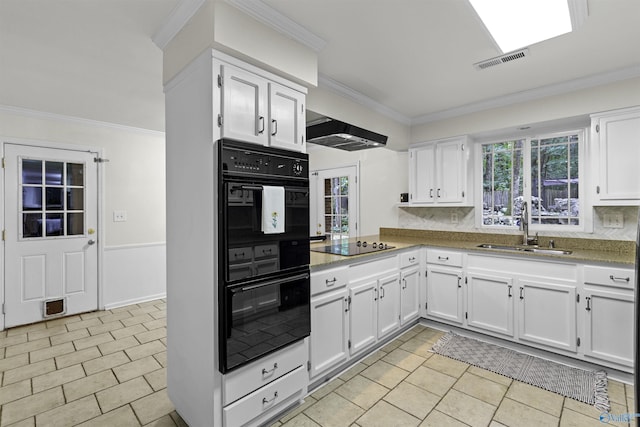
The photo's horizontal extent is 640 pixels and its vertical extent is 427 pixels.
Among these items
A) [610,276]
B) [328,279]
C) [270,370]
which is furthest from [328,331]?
[610,276]

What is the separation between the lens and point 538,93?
3.06 m

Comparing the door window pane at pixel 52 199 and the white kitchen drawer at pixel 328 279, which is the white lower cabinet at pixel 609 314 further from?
the door window pane at pixel 52 199

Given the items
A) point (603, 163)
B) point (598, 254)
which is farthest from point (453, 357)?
point (603, 163)

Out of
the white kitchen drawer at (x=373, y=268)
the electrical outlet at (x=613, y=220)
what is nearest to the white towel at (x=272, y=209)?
the white kitchen drawer at (x=373, y=268)

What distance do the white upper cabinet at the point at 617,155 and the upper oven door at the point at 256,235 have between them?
2.62 m

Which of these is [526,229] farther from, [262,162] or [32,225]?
[32,225]

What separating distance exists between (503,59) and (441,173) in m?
1.48

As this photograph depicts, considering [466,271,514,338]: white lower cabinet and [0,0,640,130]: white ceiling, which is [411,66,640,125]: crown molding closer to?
[0,0,640,130]: white ceiling

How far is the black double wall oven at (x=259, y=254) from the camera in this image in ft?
5.46

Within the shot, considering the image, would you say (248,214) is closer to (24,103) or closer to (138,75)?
(138,75)

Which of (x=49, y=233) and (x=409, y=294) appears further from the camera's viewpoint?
(x=49, y=233)

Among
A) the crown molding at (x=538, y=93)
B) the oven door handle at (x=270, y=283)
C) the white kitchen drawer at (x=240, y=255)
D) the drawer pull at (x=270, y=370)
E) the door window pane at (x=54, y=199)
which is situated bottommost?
the drawer pull at (x=270, y=370)

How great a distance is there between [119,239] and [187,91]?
320 centimetres

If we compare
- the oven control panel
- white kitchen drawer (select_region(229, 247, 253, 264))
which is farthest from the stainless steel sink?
white kitchen drawer (select_region(229, 247, 253, 264))
